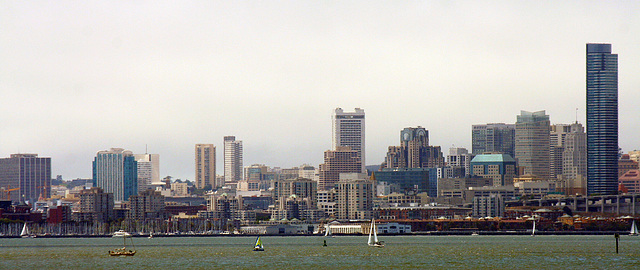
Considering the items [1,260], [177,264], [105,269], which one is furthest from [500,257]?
[1,260]

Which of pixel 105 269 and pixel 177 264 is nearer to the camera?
pixel 105 269

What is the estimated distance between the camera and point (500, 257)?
14462 cm

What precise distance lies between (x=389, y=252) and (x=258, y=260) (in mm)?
26669

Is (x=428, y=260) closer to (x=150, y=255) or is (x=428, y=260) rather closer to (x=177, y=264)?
(x=177, y=264)

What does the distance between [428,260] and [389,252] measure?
24971 mm

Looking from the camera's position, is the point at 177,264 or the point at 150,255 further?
the point at 150,255

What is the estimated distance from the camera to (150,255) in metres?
162

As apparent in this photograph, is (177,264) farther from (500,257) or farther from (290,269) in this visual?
(500,257)

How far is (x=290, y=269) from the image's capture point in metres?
124

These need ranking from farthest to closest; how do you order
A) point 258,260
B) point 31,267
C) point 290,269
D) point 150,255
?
point 150,255
point 258,260
point 31,267
point 290,269

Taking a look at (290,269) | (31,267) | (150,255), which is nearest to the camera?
(290,269)

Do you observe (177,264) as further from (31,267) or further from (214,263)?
(31,267)

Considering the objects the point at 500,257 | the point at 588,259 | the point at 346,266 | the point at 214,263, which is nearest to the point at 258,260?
the point at 214,263

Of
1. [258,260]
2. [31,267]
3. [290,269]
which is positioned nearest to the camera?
[290,269]
